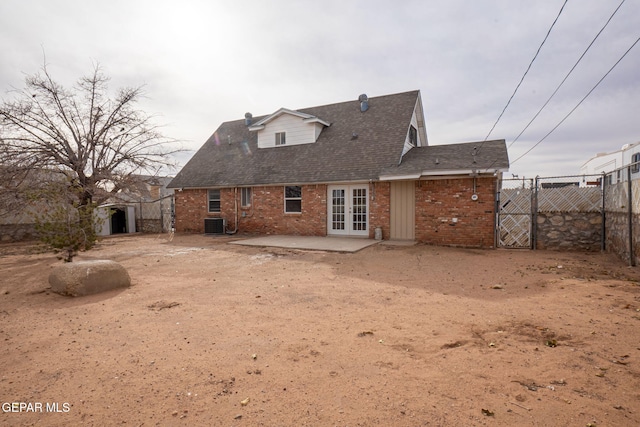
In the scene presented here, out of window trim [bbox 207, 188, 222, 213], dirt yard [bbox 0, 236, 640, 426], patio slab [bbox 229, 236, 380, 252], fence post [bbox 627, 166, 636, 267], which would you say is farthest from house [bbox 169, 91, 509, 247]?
dirt yard [bbox 0, 236, 640, 426]

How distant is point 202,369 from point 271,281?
3.66 metres

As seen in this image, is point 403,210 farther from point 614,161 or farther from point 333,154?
point 614,161

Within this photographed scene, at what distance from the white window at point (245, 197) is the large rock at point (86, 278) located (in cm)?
1005

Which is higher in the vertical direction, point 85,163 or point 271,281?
point 85,163

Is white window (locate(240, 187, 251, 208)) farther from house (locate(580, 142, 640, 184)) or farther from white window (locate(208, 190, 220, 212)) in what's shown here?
house (locate(580, 142, 640, 184))

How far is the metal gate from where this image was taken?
37.2ft

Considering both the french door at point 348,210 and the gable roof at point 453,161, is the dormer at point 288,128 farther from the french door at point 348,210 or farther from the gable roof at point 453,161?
the gable roof at point 453,161

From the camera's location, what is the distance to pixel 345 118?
17062mm

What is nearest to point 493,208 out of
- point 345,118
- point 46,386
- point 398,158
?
Answer: point 398,158

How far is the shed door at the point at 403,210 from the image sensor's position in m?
12.5

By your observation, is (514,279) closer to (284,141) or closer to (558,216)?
(558,216)

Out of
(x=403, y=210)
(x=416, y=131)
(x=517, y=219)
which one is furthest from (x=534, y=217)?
(x=416, y=131)

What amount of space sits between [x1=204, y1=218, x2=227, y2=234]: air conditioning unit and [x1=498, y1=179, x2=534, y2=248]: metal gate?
40.7 ft

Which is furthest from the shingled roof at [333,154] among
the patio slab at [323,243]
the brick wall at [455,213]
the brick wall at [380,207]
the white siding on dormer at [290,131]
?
the patio slab at [323,243]
